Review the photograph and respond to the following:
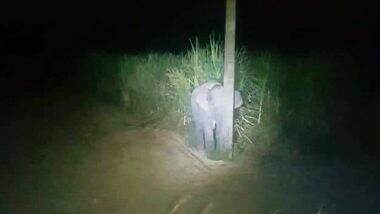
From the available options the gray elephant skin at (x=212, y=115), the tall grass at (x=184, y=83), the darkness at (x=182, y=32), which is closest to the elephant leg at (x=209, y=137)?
the gray elephant skin at (x=212, y=115)

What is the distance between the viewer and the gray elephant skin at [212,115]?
5203 millimetres

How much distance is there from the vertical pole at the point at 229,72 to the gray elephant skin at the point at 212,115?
3 centimetres

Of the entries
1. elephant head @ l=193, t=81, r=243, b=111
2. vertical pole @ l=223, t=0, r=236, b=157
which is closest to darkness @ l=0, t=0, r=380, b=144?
elephant head @ l=193, t=81, r=243, b=111

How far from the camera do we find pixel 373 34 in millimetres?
8703

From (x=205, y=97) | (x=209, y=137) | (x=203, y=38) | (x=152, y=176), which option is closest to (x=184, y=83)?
(x=205, y=97)

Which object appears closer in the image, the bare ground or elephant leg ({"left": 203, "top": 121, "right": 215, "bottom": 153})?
the bare ground

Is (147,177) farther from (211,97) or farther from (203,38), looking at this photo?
(203,38)

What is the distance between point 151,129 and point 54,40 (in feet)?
16.4

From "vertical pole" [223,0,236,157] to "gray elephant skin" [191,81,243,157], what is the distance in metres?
0.03

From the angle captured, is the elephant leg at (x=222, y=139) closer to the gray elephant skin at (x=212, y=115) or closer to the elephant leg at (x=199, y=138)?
the gray elephant skin at (x=212, y=115)

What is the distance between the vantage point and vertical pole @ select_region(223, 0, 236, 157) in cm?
508

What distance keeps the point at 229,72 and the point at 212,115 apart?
0.43 m

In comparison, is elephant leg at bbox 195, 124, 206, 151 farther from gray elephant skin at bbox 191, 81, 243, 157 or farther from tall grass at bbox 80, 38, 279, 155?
tall grass at bbox 80, 38, 279, 155

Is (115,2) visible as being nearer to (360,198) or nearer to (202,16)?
(202,16)
